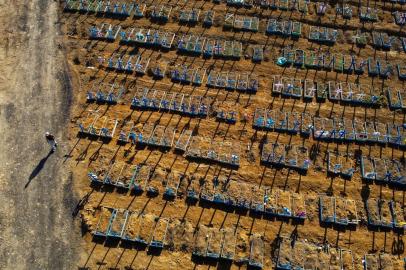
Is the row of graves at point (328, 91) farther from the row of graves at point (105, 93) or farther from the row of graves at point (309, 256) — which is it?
the row of graves at point (105, 93)

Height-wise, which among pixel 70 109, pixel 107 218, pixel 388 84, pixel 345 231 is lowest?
pixel 107 218

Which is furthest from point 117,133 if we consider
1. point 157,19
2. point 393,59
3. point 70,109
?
point 393,59

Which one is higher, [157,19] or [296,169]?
[157,19]

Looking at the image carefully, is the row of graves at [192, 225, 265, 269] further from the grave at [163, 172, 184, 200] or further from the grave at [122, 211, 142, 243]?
the grave at [122, 211, 142, 243]

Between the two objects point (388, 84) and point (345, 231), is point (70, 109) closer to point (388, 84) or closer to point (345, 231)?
point (345, 231)

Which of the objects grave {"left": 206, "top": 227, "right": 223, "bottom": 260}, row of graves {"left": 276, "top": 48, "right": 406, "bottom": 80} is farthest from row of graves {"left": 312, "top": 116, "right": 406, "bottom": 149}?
grave {"left": 206, "top": 227, "right": 223, "bottom": 260}

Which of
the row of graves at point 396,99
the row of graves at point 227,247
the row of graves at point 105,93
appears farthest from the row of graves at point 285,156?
the row of graves at point 105,93

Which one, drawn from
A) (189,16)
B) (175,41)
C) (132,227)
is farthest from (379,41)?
(132,227)

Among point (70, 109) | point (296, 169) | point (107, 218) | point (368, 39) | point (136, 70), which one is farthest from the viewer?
point (368, 39)

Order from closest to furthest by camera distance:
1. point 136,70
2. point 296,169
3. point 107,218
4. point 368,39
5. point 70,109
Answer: point 107,218 < point 296,169 < point 70,109 < point 136,70 < point 368,39
